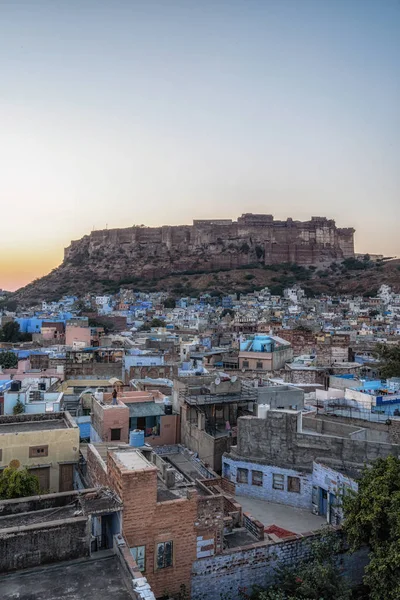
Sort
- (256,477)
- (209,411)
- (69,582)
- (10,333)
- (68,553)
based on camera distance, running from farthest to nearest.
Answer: (10,333), (209,411), (256,477), (68,553), (69,582)

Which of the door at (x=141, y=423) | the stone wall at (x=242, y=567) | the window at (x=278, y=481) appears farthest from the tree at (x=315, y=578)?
the door at (x=141, y=423)

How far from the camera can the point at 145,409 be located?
1688 cm

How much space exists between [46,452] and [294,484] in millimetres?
6065

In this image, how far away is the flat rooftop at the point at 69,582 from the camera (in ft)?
20.8

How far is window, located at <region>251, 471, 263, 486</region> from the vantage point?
13617 millimetres

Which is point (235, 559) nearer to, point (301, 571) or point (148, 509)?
point (301, 571)

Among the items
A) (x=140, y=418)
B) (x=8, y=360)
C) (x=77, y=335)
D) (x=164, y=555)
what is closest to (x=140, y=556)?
(x=164, y=555)

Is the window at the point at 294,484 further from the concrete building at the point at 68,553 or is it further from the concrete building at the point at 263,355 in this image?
the concrete building at the point at 263,355

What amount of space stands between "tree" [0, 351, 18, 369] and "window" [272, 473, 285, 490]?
894 inches

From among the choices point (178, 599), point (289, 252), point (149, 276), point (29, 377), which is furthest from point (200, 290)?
point (178, 599)

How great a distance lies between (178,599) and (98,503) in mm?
2393

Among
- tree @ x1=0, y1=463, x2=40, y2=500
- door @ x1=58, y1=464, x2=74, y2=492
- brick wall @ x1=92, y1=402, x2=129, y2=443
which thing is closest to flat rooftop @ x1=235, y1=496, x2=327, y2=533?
brick wall @ x1=92, y1=402, x2=129, y2=443

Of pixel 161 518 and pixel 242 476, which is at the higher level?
pixel 161 518

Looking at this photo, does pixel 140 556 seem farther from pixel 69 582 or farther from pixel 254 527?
pixel 254 527
